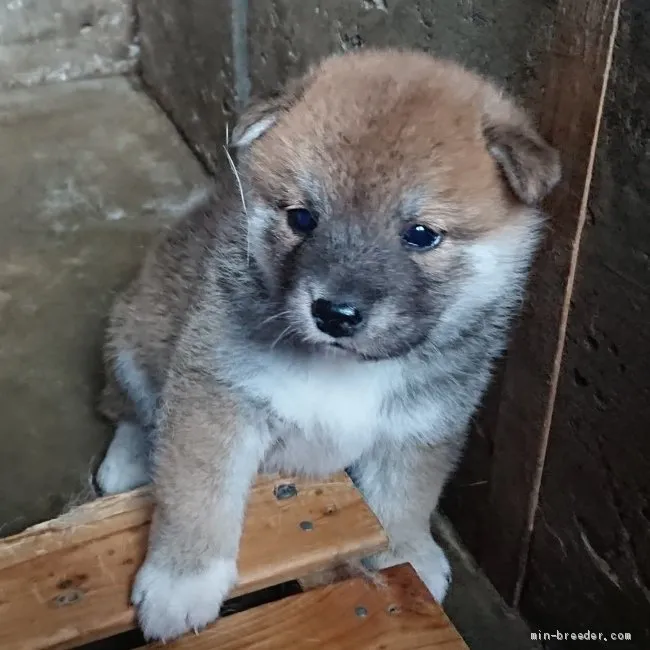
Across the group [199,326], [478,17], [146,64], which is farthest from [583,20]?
[146,64]

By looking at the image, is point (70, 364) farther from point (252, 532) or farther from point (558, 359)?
point (558, 359)

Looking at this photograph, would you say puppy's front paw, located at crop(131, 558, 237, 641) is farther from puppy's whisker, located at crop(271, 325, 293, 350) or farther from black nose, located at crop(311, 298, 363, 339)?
black nose, located at crop(311, 298, 363, 339)

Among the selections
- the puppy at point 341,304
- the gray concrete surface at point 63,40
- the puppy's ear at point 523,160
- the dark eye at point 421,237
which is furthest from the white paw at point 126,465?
the gray concrete surface at point 63,40

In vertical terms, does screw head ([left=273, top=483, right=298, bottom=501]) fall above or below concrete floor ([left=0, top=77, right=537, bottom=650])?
above

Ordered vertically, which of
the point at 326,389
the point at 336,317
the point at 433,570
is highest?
the point at 336,317

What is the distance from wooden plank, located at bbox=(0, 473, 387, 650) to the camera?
5.74 feet

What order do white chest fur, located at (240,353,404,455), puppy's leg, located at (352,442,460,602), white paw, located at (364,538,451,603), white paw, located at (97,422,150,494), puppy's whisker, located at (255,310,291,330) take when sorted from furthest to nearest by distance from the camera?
white paw, located at (97,422,150,494) → white paw, located at (364,538,451,603) → puppy's leg, located at (352,442,460,602) → white chest fur, located at (240,353,404,455) → puppy's whisker, located at (255,310,291,330)

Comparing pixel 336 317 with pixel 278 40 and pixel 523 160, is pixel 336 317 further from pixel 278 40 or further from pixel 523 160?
pixel 278 40

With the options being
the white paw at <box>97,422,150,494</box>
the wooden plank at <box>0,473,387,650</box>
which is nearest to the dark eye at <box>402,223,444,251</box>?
the wooden plank at <box>0,473,387,650</box>

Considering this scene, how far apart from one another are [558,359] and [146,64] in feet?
9.23

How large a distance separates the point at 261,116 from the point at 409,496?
904 millimetres

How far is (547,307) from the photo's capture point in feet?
6.15

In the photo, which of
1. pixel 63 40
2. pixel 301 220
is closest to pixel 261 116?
pixel 301 220

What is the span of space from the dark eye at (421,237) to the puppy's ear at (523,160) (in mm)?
150
